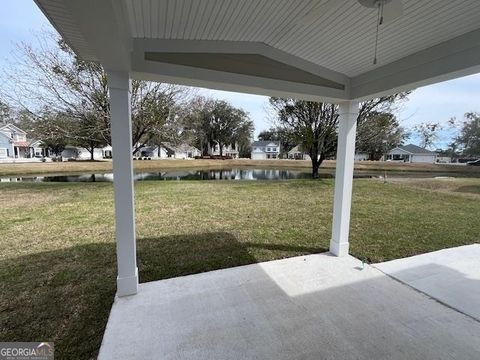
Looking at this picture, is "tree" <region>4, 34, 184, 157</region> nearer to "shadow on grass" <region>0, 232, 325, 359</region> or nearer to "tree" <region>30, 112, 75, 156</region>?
"tree" <region>30, 112, 75, 156</region>

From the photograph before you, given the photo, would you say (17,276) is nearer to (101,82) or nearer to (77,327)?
(77,327)

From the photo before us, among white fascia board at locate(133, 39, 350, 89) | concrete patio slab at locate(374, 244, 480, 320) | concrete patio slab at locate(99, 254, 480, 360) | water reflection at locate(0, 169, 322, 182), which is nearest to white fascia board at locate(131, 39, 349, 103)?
white fascia board at locate(133, 39, 350, 89)

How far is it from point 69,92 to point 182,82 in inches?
343

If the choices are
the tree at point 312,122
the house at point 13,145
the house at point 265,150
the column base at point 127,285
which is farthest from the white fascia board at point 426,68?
the house at point 265,150

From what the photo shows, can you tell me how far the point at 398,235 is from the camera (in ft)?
14.5

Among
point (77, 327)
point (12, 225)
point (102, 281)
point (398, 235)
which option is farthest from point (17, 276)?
point (398, 235)

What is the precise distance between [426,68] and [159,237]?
4204 millimetres

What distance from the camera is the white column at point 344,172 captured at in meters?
3.25

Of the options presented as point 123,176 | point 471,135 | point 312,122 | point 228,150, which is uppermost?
point 471,135

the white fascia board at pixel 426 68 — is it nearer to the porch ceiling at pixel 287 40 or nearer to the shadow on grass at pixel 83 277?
the porch ceiling at pixel 287 40

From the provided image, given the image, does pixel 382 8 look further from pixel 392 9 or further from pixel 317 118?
pixel 317 118

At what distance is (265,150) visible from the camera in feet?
154

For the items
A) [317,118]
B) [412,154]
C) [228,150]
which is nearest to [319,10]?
[317,118]

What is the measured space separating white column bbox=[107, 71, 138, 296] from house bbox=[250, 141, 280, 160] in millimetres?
44607
